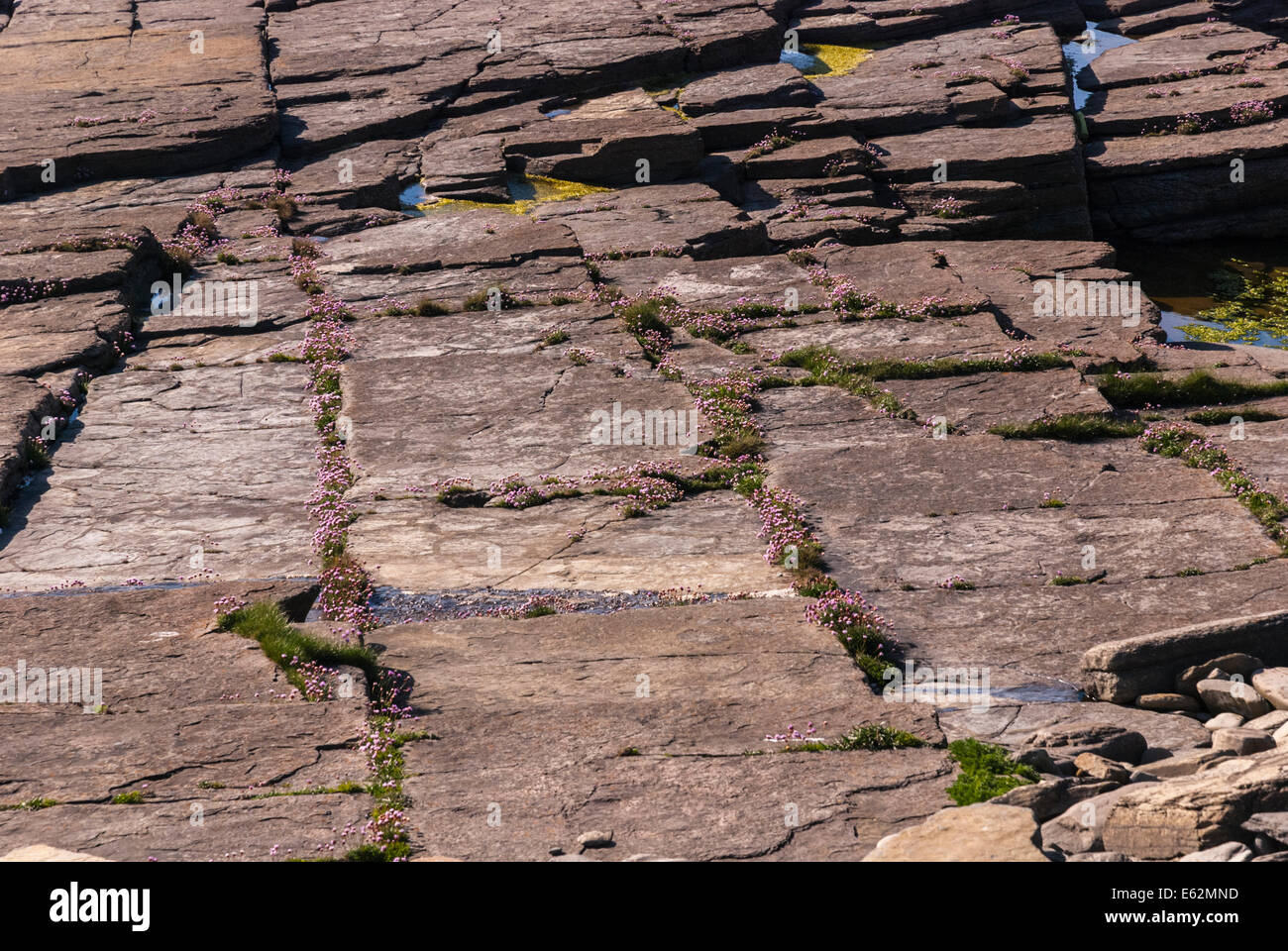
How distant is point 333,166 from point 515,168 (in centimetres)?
299

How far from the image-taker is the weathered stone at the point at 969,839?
5.73m

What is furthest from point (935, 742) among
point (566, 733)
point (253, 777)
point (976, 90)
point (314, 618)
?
point (976, 90)

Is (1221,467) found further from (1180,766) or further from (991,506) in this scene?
(1180,766)

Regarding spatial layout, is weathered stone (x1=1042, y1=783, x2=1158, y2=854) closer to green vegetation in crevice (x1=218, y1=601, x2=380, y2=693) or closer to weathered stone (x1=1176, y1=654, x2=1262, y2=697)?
weathered stone (x1=1176, y1=654, x2=1262, y2=697)

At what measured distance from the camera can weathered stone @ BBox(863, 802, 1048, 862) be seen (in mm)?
5730

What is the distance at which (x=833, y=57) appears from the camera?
25344 millimetres

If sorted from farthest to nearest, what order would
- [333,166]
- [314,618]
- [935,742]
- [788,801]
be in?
[333,166] → [314,618] → [935,742] → [788,801]

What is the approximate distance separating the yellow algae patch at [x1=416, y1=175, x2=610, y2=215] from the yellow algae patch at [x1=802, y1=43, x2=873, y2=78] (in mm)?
6642

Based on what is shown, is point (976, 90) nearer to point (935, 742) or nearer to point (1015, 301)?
point (1015, 301)

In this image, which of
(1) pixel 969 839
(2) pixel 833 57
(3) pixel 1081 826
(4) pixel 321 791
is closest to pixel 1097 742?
(3) pixel 1081 826

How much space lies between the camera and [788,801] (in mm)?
6840

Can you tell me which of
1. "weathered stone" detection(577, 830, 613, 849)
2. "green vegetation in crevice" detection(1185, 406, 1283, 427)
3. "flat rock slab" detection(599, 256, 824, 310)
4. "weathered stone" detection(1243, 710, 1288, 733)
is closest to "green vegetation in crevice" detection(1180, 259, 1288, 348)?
"green vegetation in crevice" detection(1185, 406, 1283, 427)

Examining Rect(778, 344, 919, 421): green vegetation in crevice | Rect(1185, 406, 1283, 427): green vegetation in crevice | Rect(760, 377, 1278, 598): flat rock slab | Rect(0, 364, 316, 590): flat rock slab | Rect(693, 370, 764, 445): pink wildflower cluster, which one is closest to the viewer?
Rect(760, 377, 1278, 598): flat rock slab

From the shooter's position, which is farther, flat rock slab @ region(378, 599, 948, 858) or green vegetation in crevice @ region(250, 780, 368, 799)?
green vegetation in crevice @ region(250, 780, 368, 799)
